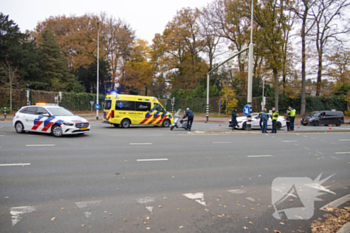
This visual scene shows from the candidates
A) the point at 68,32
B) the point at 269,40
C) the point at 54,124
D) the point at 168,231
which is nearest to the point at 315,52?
the point at 269,40

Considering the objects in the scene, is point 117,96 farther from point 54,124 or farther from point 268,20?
point 268,20

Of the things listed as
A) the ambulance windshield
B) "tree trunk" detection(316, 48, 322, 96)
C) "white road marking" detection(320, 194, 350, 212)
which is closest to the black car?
"tree trunk" detection(316, 48, 322, 96)

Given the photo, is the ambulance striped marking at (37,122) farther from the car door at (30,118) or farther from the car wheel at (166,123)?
the car wheel at (166,123)

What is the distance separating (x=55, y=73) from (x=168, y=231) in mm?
42774

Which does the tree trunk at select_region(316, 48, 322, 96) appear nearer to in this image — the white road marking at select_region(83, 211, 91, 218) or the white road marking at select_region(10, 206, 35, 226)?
the white road marking at select_region(83, 211, 91, 218)

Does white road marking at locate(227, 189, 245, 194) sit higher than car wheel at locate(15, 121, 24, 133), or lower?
lower

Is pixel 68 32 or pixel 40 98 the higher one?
pixel 68 32

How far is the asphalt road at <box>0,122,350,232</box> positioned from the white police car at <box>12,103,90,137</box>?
301 cm

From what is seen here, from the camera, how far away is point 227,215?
394cm

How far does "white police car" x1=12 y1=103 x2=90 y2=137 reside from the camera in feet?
40.1

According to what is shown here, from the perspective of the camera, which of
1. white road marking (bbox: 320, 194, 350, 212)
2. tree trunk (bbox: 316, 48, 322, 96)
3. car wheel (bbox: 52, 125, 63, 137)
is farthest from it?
tree trunk (bbox: 316, 48, 322, 96)

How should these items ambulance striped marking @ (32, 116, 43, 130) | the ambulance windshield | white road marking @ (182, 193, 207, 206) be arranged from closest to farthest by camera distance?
white road marking @ (182, 193, 207, 206)
ambulance striped marking @ (32, 116, 43, 130)
the ambulance windshield

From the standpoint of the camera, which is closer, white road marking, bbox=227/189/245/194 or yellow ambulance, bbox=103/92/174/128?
white road marking, bbox=227/189/245/194

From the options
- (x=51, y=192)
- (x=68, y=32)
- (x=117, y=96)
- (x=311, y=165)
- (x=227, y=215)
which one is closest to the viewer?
(x=227, y=215)
